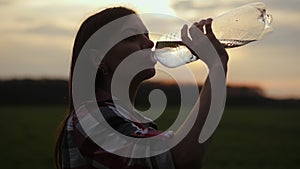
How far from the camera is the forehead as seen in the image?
224 centimetres

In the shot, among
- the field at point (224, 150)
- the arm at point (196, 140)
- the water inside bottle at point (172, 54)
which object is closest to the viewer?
the arm at point (196, 140)

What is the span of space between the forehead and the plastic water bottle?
0.48ft

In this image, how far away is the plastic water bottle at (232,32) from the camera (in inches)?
98.3

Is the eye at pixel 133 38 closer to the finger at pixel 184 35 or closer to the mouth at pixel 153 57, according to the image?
the mouth at pixel 153 57

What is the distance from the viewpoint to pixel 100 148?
81.7 inches

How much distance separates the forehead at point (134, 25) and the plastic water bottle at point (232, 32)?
0.14 metres

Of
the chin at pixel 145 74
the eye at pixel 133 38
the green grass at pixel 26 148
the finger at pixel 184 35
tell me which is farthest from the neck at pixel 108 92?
the green grass at pixel 26 148

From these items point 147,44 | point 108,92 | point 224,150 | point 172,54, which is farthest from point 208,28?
point 224,150

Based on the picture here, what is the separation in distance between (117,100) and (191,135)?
11.0 inches

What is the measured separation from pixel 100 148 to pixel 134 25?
391mm

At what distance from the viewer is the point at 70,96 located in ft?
7.59

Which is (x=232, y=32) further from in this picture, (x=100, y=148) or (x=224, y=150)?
(x=224, y=150)

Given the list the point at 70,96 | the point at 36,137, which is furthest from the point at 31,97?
the point at 70,96

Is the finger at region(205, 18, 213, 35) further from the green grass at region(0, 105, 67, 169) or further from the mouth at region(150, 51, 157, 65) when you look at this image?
the green grass at region(0, 105, 67, 169)
